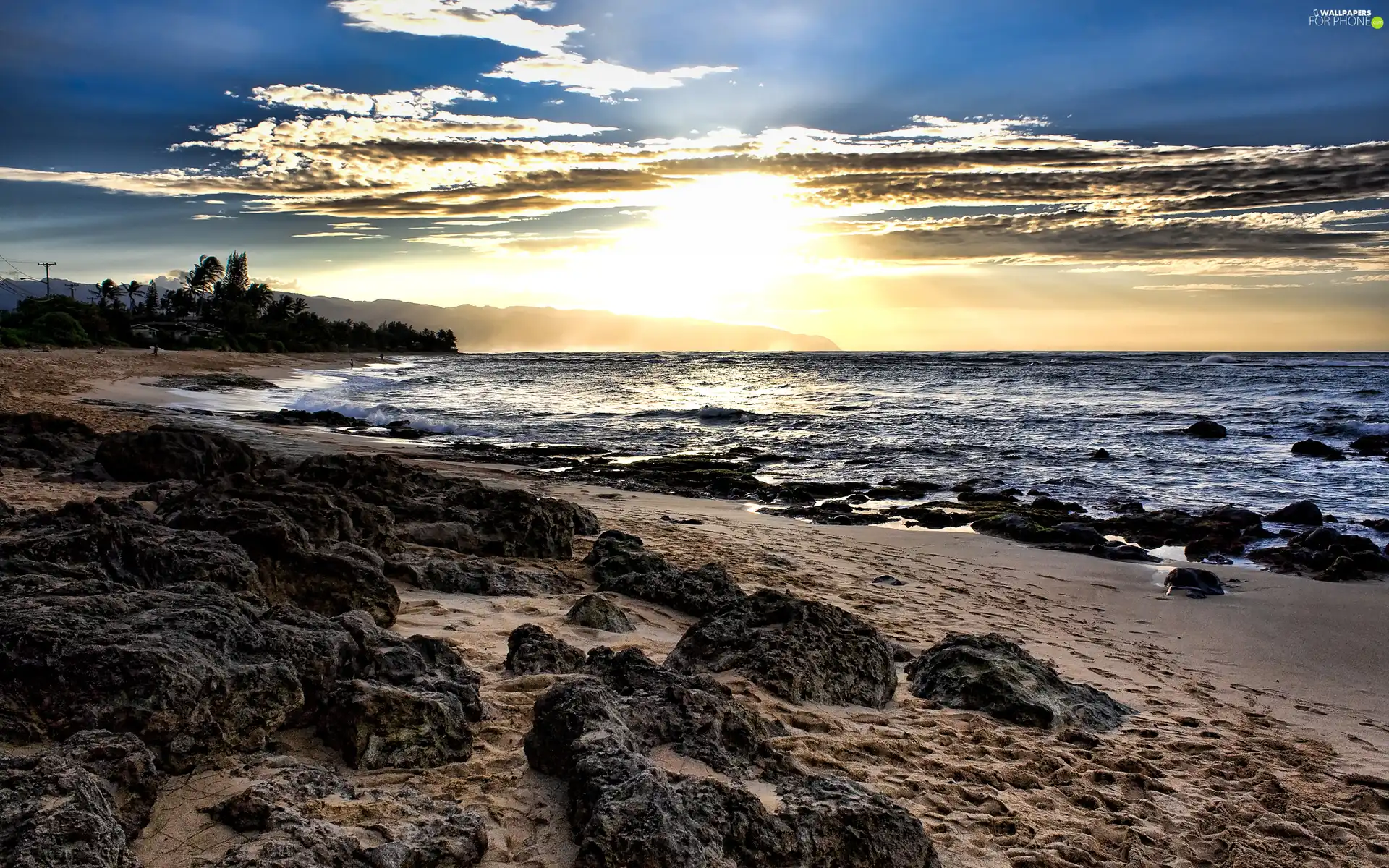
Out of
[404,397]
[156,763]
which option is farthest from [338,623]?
[404,397]

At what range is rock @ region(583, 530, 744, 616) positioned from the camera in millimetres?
7074

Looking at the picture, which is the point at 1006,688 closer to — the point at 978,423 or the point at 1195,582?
the point at 1195,582

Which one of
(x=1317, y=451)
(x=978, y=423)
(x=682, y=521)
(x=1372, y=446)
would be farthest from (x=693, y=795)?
(x=978, y=423)

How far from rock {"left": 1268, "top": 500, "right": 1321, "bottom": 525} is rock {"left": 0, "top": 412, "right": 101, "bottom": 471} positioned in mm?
17175

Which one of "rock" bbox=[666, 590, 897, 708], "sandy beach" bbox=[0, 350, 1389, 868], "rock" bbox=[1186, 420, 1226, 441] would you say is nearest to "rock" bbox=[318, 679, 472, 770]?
"sandy beach" bbox=[0, 350, 1389, 868]

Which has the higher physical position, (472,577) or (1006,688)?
(472,577)

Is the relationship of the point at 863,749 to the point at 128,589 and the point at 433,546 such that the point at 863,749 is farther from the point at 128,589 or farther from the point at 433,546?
the point at 433,546

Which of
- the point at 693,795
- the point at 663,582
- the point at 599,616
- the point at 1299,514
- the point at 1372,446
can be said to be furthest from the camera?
the point at 1372,446

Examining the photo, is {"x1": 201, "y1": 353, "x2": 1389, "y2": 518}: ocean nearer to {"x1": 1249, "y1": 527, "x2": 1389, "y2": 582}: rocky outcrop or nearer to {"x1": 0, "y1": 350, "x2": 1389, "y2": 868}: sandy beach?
{"x1": 1249, "y1": 527, "x2": 1389, "y2": 582}: rocky outcrop

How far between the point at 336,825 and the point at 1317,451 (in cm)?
2447

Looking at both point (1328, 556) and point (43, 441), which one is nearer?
point (1328, 556)

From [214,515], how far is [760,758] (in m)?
4.36

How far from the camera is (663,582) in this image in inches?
287

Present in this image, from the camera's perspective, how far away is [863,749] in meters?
4.58
